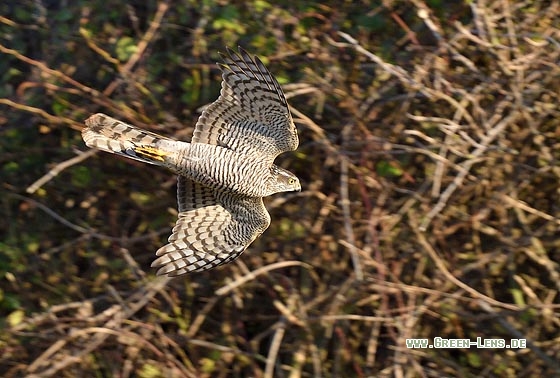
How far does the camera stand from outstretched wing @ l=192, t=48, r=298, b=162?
3697 millimetres

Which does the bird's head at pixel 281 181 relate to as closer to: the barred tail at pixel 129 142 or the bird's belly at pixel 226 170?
the bird's belly at pixel 226 170

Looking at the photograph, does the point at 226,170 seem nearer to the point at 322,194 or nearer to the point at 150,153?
the point at 150,153

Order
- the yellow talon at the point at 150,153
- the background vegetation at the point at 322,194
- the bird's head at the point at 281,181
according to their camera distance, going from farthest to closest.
→ the background vegetation at the point at 322,194
the bird's head at the point at 281,181
the yellow talon at the point at 150,153

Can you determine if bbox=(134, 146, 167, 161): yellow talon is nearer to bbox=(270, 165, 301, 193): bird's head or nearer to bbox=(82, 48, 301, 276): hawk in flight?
bbox=(82, 48, 301, 276): hawk in flight

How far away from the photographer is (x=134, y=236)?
180 inches

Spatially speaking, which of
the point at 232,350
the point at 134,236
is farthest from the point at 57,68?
the point at 232,350

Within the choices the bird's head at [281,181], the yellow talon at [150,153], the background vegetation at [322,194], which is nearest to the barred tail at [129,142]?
the yellow talon at [150,153]

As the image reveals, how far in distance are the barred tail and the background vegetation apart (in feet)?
1.58

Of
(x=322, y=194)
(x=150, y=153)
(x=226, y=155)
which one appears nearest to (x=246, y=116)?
(x=226, y=155)

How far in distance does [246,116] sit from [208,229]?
46 centimetres

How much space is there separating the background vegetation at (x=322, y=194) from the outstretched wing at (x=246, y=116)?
374 millimetres

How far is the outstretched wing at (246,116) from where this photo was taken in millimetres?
3697

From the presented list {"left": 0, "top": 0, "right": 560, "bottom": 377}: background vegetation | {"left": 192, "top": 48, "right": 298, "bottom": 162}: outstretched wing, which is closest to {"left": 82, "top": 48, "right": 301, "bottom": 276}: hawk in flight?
{"left": 192, "top": 48, "right": 298, "bottom": 162}: outstretched wing

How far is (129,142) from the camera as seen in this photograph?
3.68m
